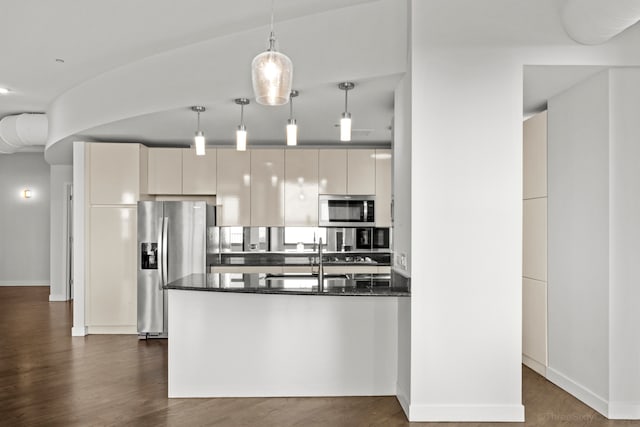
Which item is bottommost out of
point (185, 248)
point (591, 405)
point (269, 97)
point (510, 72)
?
point (591, 405)

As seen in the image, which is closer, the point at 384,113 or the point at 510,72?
the point at 510,72

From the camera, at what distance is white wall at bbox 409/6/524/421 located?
11.3ft

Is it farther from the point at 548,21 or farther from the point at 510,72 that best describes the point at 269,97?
the point at 548,21

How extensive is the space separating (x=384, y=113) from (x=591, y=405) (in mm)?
3035

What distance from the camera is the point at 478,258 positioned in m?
3.44

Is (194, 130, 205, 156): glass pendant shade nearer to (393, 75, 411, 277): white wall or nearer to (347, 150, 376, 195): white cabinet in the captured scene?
(393, 75, 411, 277): white wall

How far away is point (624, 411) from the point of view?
3426 mm

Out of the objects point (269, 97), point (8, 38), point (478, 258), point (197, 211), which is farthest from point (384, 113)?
point (8, 38)

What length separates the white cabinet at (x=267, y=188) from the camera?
259 inches

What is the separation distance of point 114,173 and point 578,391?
17.6 ft

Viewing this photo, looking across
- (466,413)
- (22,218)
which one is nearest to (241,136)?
(466,413)

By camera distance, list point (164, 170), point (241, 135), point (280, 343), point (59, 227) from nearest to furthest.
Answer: point (280, 343) < point (241, 135) < point (164, 170) < point (59, 227)

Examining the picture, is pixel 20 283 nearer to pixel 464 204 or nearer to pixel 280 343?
pixel 280 343

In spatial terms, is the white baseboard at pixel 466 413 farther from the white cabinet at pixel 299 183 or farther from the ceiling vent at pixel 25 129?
the ceiling vent at pixel 25 129
